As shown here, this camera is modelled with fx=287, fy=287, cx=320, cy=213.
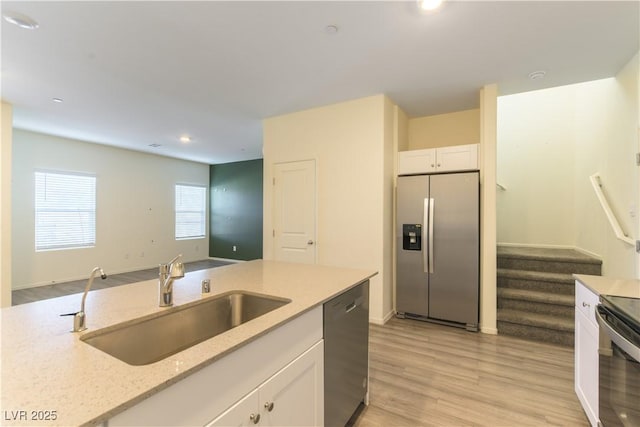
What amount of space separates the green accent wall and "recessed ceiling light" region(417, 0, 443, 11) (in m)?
5.78

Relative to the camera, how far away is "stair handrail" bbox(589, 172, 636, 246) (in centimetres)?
266

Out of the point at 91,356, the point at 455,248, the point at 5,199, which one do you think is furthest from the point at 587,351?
the point at 5,199

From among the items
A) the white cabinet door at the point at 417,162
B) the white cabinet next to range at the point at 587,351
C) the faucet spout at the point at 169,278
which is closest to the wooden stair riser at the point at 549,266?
the white cabinet door at the point at 417,162

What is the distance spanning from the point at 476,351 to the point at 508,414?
0.91 metres

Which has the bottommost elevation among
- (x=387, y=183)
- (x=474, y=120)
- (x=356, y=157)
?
(x=387, y=183)

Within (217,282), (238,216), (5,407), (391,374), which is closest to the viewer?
(5,407)

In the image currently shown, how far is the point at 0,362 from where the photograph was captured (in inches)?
31.6

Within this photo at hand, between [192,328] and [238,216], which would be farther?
[238,216]

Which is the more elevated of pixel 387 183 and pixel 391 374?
pixel 387 183

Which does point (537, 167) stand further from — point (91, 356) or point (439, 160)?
point (91, 356)

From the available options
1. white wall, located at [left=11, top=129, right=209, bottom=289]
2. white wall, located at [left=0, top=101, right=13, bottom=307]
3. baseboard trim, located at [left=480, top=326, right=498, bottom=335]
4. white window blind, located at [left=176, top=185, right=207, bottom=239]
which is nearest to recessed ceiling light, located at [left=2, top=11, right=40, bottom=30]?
white wall, located at [left=0, top=101, right=13, bottom=307]

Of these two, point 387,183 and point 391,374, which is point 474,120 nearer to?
point 387,183

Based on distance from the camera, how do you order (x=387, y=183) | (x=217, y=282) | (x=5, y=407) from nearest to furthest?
(x=5, y=407) → (x=217, y=282) → (x=387, y=183)

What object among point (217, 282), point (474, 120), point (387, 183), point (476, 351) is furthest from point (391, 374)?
point (474, 120)
